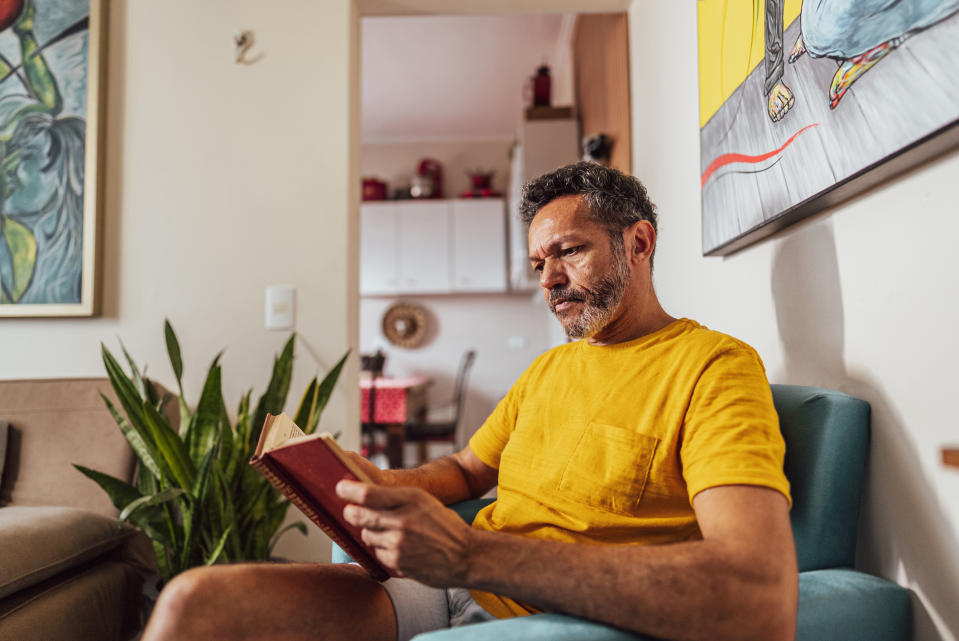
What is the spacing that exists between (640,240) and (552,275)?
0.61ft

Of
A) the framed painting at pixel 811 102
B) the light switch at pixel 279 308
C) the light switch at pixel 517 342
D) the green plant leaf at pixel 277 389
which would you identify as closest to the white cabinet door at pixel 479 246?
the light switch at pixel 517 342

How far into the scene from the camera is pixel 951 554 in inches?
31.1

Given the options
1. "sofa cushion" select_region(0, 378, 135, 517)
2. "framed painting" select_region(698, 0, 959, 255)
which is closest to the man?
"framed painting" select_region(698, 0, 959, 255)

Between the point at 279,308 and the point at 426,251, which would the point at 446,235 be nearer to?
the point at 426,251

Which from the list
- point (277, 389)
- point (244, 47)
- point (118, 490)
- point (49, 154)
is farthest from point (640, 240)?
point (49, 154)

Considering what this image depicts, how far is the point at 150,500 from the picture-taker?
1624 mm

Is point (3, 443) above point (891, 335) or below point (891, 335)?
below

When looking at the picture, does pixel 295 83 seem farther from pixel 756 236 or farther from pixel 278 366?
pixel 756 236

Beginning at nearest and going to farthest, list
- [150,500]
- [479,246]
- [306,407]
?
1. [150,500]
2. [306,407]
3. [479,246]

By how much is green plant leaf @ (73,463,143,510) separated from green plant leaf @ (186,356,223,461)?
7.2 inches

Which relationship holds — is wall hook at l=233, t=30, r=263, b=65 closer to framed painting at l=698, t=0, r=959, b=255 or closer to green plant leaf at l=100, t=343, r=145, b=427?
green plant leaf at l=100, t=343, r=145, b=427

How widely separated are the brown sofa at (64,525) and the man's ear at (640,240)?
1.48 metres

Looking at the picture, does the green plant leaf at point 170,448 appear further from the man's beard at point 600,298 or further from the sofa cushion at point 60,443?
the man's beard at point 600,298

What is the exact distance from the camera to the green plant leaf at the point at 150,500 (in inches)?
63.2
